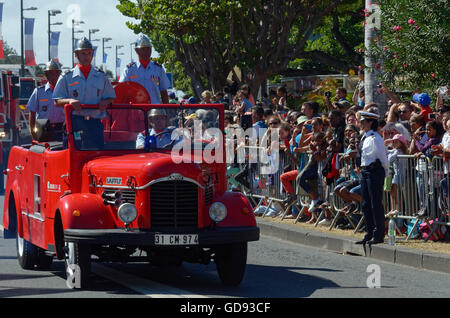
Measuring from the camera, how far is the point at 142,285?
35.1 ft

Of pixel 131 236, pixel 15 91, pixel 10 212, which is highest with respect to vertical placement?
pixel 15 91

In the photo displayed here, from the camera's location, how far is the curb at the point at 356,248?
12.5 meters

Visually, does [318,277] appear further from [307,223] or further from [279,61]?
[279,61]

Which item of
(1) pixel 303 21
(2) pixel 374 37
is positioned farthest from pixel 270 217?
(1) pixel 303 21

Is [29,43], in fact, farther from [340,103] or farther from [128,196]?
[128,196]

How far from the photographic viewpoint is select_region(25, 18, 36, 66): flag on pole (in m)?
60.7

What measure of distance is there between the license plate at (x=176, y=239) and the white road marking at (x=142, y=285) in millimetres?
478

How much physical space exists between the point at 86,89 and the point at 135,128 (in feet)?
2.80

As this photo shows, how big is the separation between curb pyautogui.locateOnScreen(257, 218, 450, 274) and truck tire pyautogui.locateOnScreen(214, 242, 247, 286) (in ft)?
9.34

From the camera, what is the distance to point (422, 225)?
46.5ft

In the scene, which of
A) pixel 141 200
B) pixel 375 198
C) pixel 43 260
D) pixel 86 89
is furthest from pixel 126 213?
pixel 375 198

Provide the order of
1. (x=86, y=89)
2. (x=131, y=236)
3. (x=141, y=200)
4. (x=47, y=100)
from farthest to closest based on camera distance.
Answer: (x=47, y=100)
(x=86, y=89)
(x=141, y=200)
(x=131, y=236)

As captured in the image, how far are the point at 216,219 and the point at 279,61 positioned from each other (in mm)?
24587

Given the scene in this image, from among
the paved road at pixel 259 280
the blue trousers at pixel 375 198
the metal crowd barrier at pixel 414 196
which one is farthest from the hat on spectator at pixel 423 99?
the paved road at pixel 259 280
